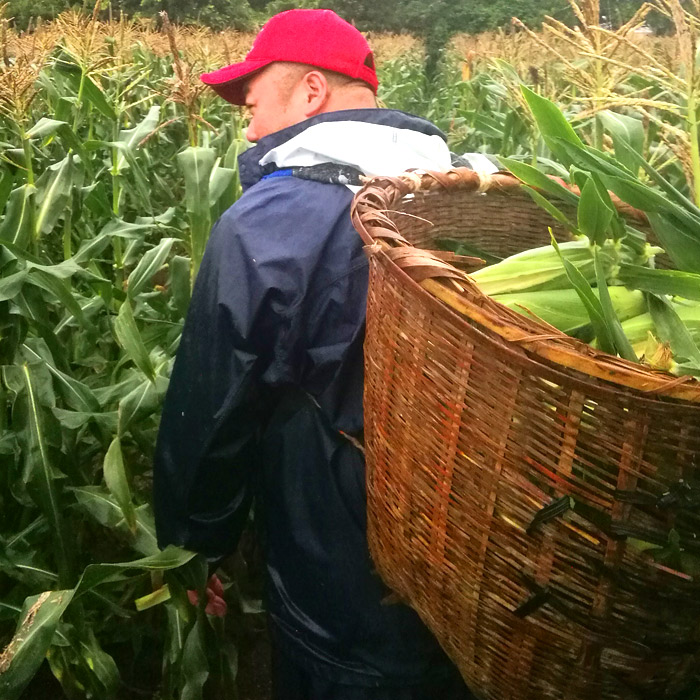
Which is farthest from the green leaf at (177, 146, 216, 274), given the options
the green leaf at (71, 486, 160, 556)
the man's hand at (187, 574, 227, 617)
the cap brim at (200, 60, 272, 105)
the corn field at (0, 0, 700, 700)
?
the man's hand at (187, 574, 227, 617)

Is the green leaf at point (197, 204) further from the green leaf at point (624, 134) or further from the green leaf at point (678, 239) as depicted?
the green leaf at point (678, 239)

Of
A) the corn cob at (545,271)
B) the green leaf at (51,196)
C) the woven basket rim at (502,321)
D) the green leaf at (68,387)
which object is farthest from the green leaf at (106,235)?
the corn cob at (545,271)

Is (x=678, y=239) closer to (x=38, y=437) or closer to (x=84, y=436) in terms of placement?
(x=38, y=437)

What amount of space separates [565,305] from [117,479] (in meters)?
1.08

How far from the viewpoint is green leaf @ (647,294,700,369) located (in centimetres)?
63

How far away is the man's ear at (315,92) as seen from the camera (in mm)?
1247

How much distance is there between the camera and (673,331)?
0.66 m

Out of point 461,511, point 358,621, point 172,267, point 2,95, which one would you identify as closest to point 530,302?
point 461,511

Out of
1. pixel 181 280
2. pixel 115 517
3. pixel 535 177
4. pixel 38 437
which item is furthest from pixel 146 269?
pixel 535 177

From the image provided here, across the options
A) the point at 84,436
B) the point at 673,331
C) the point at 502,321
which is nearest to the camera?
the point at 502,321

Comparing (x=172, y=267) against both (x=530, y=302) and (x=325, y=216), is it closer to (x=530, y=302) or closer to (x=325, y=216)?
(x=325, y=216)

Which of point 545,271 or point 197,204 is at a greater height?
point 545,271

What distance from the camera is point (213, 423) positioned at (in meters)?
1.07

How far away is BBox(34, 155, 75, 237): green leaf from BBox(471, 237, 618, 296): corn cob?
123cm
